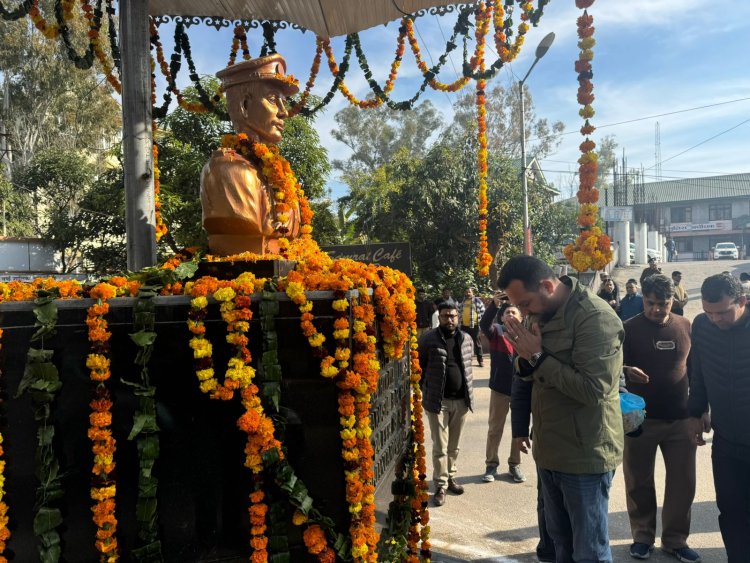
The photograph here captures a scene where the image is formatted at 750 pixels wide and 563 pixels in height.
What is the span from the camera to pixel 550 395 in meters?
2.67

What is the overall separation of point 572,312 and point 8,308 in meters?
2.39

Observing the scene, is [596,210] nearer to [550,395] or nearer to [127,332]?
[550,395]

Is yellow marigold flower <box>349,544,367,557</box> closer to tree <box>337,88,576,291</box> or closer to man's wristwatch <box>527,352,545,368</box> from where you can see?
man's wristwatch <box>527,352,545,368</box>

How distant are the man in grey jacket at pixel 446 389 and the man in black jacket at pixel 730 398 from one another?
6.36 feet

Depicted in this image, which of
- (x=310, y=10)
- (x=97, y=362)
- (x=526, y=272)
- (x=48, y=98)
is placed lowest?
(x=97, y=362)

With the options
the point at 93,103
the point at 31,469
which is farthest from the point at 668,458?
the point at 93,103

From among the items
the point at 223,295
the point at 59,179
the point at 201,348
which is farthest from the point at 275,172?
the point at 59,179

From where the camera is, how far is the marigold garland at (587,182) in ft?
18.6

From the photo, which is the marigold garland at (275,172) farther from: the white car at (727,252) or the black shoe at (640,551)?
the white car at (727,252)

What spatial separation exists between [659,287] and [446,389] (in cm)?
193

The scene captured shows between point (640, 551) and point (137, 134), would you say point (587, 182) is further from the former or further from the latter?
point (137, 134)

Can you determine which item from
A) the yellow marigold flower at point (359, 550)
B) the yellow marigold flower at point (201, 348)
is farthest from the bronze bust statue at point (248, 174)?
the yellow marigold flower at point (359, 550)

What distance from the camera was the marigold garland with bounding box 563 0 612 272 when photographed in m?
5.67

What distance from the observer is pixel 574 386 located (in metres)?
2.48
